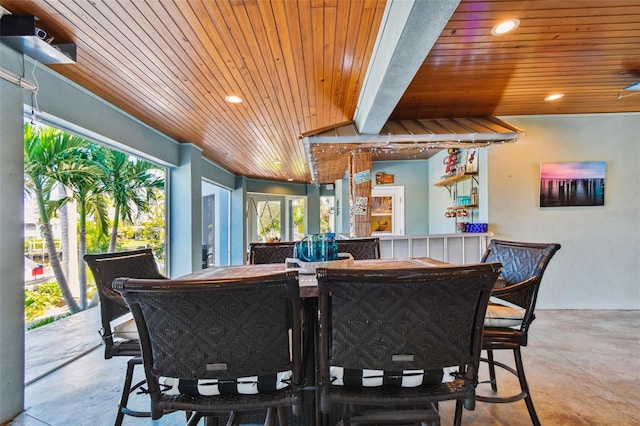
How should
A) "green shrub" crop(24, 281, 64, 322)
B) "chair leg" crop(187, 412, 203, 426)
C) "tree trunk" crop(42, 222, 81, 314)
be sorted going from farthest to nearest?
1. "tree trunk" crop(42, 222, 81, 314)
2. "green shrub" crop(24, 281, 64, 322)
3. "chair leg" crop(187, 412, 203, 426)

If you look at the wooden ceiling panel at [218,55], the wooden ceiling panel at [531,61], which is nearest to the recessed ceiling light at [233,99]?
the wooden ceiling panel at [218,55]

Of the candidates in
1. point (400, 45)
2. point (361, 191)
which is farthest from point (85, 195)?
point (400, 45)

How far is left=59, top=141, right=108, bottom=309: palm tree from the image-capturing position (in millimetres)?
3168

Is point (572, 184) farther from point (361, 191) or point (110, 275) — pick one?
point (110, 275)

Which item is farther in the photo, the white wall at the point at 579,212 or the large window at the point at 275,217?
the large window at the point at 275,217

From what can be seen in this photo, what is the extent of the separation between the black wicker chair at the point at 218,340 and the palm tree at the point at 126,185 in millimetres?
3234

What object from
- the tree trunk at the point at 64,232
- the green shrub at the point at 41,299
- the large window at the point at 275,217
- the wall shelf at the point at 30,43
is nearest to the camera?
the wall shelf at the point at 30,43

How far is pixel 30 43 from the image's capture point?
190 cm

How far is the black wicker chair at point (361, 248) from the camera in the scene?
102 inches

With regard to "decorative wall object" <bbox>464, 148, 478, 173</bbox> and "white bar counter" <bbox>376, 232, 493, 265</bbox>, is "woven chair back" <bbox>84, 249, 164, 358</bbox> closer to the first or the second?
"white bar counter" <bbox>376, 232, 493, 265</bbox>

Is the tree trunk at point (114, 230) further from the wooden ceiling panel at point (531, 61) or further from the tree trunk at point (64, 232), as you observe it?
the wooden ceiling panel at point (531, 61)

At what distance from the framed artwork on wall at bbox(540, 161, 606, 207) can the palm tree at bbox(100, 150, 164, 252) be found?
5287 millimetres

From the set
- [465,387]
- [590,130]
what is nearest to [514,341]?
[465,387]

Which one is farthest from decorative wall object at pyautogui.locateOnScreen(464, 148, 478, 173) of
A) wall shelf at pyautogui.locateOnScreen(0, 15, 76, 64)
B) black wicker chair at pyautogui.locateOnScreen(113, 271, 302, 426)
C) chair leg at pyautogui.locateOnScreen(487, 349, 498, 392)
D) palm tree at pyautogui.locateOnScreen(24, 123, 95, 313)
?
palm tree at pyautogui.locateOnScreen(24, 123, 95, 313)
